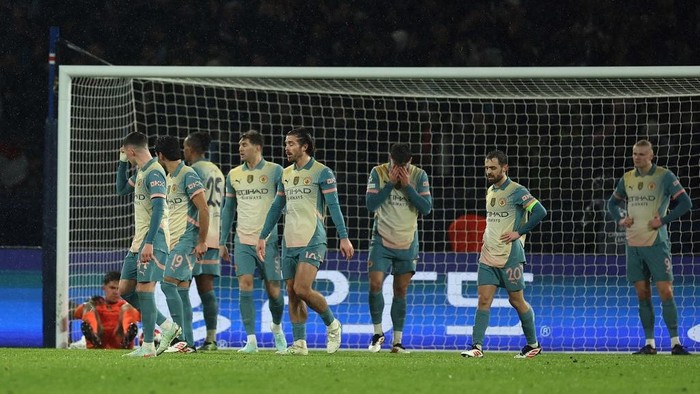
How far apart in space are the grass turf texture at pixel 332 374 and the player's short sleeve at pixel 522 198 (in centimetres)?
118

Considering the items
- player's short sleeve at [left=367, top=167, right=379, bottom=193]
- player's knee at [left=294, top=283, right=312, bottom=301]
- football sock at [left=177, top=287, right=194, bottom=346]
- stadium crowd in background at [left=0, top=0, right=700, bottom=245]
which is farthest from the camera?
stadium crowd in background at [left=0, top=0, right=700, bottom=245]

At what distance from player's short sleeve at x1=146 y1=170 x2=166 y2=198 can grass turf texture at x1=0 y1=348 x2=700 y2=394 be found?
3.58 feet

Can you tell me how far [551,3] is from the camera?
51.3ft

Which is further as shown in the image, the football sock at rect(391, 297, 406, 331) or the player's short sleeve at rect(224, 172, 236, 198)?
the football sock at rect(391, 297, 406, 331)

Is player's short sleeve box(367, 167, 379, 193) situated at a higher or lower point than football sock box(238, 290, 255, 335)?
higher

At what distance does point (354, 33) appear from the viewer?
1541 centimetres

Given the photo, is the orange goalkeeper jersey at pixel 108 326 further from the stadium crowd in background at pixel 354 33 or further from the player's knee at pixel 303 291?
the stadium crowd in background at pixel 354 33

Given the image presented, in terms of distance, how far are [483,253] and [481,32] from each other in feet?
22.6

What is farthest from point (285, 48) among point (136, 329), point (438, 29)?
point (136, 329)

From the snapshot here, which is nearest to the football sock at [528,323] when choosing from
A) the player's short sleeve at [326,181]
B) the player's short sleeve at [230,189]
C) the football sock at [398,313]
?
the football sock at [398,313]

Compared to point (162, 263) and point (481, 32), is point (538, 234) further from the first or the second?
point (162, 263)

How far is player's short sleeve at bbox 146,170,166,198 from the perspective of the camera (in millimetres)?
7676

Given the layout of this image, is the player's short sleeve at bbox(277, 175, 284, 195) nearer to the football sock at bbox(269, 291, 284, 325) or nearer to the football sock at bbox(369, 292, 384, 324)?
the football sock at bbox(269, 291, 284, 325)

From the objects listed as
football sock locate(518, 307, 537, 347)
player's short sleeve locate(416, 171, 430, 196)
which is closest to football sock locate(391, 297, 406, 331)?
player's short sleeve locate(416, 171, 430, 196)
